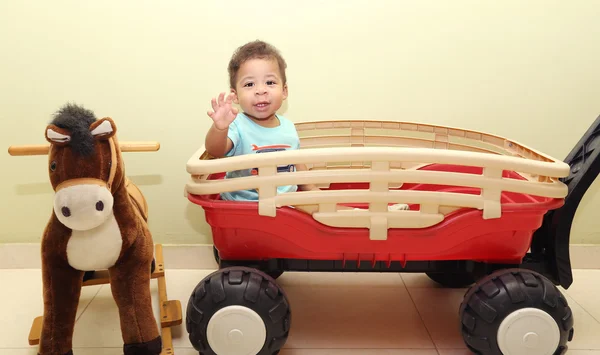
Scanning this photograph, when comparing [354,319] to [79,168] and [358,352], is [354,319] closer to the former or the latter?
[358,352]

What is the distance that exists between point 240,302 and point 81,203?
1.07 feet

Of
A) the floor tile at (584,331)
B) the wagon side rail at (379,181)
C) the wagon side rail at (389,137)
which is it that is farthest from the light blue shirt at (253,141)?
the floor tile at (584,331)

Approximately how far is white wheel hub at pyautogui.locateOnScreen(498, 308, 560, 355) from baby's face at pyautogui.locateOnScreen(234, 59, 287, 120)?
26.1 inches

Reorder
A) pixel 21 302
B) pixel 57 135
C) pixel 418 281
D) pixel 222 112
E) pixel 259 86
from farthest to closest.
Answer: pixel 418 281 < pixel 21 302 < pixel 259 86 < pixel 222 112 < pixel 57 135

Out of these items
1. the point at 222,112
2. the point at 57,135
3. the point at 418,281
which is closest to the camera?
the point at 57,135

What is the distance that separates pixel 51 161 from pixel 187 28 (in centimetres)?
57

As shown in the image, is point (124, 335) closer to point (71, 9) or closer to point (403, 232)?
point (403, 232)

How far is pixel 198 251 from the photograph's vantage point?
145 centimetres

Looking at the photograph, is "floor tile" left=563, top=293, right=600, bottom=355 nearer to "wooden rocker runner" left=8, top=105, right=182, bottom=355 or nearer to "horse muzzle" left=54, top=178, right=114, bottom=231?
"wooden rocker runner" left=8, top=105, right=182, bottom=355

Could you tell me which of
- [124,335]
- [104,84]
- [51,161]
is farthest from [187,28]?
[124,335]

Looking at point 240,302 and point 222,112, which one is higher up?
point 222,112

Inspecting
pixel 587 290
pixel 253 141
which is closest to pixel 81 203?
pixel 253 141

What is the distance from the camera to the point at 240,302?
0.92 metres

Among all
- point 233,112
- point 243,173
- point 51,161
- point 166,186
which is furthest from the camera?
point 166,186
